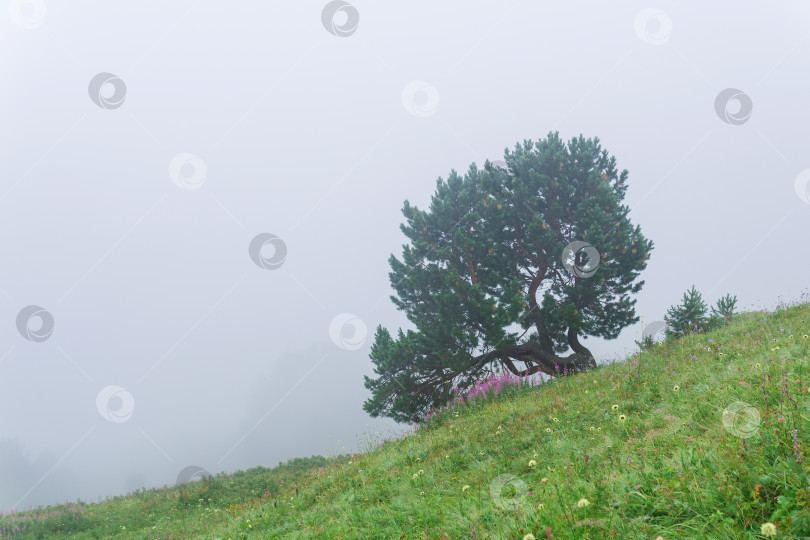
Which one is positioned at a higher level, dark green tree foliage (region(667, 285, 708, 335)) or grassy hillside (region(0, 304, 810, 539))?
dark green tree foliage (region(667, 285, 708, 335))

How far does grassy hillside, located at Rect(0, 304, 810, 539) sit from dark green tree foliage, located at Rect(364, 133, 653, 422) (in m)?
4.17

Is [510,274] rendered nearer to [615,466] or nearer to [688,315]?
[688,315]

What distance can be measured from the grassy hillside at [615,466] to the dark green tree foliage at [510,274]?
4165 mm

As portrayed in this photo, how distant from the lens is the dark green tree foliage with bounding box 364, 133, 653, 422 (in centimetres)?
1522

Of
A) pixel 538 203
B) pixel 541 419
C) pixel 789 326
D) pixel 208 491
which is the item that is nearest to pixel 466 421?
pixel 541 419

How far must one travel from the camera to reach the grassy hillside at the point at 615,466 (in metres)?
2.84

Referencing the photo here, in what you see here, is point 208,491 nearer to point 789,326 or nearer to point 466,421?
point 466,421

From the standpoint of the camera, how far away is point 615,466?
4.20 metres

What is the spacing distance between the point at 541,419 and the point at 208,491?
1441cm

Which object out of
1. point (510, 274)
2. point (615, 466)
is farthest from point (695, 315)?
point (615, 466)

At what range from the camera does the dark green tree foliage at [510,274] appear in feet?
49.9

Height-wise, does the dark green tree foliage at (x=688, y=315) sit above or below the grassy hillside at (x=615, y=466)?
above

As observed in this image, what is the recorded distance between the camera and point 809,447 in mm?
2902

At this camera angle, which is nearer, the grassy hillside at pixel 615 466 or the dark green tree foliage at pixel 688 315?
the grassy hillside at pixel 615 466
